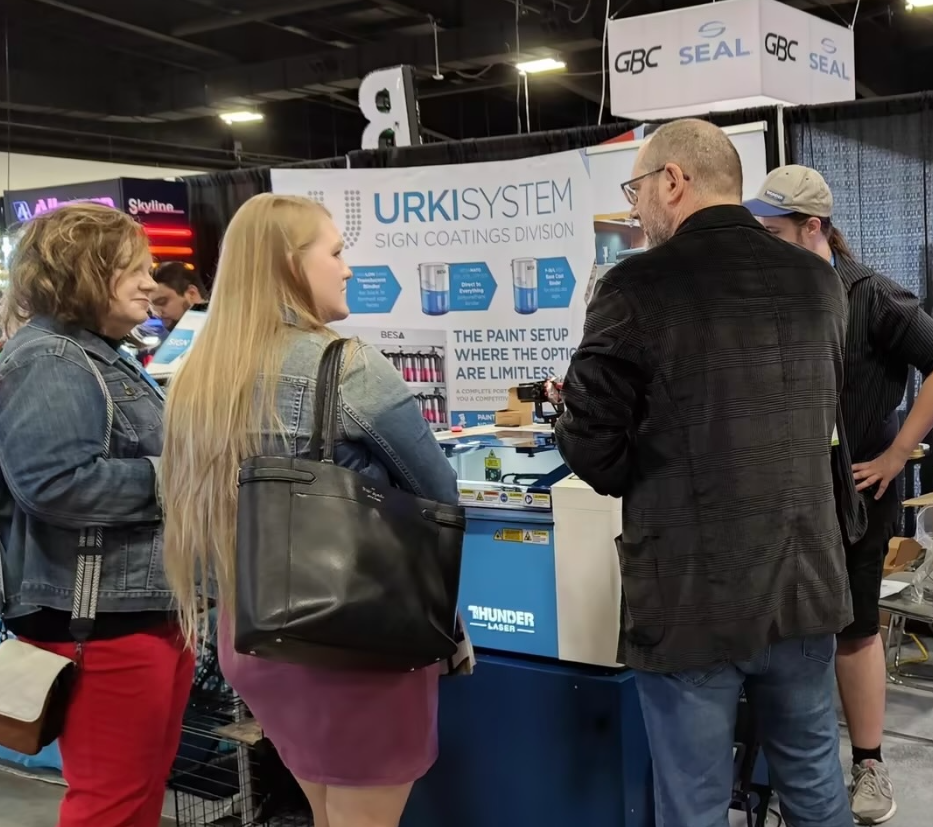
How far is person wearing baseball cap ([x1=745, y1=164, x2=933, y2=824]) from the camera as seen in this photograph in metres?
2.13

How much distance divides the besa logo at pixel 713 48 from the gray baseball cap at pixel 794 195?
226cm

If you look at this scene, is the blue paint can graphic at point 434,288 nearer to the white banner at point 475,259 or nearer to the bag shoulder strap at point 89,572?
the white banner at point 475,259

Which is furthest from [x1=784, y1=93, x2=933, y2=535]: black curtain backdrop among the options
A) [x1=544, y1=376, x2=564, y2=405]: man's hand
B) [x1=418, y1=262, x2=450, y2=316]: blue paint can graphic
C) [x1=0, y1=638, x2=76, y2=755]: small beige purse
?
[x1=0, y1=638, x2=76, y2=755]: small beige purse

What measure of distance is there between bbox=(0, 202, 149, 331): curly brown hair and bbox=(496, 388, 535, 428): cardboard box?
124cm

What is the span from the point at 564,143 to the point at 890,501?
309 centimetres

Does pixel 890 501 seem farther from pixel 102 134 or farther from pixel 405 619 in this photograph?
pixel 102 134

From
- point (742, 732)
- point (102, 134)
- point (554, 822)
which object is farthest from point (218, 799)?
point (102, 134)

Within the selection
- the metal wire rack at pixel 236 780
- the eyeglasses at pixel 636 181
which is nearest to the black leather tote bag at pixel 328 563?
the eyeglasses at pixel 636 181

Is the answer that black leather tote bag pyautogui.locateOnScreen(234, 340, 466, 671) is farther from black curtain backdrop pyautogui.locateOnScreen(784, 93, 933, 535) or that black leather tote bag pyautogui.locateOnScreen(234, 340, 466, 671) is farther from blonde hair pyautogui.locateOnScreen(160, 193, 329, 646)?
black curtain backdrop pyautogui.locateOnScreen(784, 93, 933, 535)

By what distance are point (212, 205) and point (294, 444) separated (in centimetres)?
547

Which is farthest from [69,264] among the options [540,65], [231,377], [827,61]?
[540,65]

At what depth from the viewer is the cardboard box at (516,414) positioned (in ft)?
8.74

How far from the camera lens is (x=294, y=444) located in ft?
4.43

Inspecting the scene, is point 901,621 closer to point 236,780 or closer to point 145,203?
point 236,780
